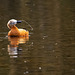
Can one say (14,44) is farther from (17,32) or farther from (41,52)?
(41,52)

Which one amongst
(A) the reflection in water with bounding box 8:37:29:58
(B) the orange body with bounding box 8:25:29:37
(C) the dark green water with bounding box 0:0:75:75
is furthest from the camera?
(B) the orange body with bounding box 8:25:29:37

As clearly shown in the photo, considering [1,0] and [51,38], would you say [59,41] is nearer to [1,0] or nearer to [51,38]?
[51,38]

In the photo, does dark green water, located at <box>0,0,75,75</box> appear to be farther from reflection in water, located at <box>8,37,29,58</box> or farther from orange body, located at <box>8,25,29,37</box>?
orange body, located at <box>8,25,29,37</box>

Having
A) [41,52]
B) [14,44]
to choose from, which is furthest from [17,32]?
[41,52]

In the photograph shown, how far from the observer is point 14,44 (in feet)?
57.3

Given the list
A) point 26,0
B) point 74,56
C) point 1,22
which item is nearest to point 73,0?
point 26,0

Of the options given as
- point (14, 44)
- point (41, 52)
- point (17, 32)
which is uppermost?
point (17, 32)

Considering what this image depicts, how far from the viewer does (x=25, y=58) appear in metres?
14.5

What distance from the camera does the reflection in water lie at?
15474 mm

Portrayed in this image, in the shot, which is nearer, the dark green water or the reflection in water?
the dark green water

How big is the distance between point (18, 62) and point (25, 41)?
4472 millimetres

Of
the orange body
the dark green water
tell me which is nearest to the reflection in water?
the dark green water

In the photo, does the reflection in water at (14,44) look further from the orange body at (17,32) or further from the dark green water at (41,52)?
the orange body at (17,32)

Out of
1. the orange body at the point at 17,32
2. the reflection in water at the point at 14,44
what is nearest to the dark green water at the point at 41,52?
the reflection in water at the point at 14,44
